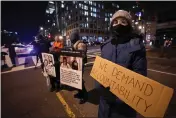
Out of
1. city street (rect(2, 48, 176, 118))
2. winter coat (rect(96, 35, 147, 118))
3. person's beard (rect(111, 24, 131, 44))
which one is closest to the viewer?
winter coat (rect(96, 35, 147, 118))

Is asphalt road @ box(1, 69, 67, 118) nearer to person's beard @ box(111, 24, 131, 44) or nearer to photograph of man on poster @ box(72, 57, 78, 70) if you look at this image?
photograph of man on poster @ box(72, 57, 78, 70)

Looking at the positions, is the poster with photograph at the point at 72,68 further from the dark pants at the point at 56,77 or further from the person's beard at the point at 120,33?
Result: the person's beard at the point at 120,33

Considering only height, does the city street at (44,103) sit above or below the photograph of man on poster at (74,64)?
below

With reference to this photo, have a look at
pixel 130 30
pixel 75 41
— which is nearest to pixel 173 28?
pixel 75 41

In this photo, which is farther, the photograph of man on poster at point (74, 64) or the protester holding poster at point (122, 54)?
the photograph of man on poster at point (74, 64)

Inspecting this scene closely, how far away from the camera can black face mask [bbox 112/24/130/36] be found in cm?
207

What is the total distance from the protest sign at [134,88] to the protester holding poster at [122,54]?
0.31 ft

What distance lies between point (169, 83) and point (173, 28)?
1052 inches

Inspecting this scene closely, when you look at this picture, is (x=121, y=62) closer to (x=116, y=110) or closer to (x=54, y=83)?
(x=116, y=110)

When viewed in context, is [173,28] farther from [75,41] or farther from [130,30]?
[130,30]

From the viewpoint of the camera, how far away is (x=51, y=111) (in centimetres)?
430

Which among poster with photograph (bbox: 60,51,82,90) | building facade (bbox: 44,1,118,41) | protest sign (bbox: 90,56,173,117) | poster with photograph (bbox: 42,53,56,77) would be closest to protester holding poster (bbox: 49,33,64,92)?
poster with photograph (bbox: 42,53,56,77)

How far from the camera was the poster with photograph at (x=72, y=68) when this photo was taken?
429 cm

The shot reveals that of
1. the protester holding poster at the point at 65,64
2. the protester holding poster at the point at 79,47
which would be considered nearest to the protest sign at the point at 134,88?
the protester holding poster at the point at 65,64
